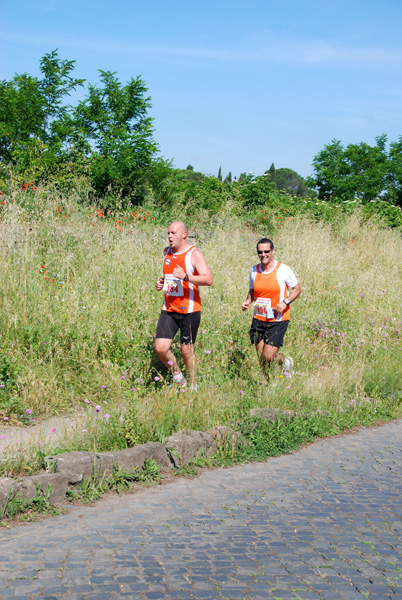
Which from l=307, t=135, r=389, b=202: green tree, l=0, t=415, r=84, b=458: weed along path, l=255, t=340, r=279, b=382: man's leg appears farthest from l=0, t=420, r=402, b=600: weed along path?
l=307, t=135, r=389, b=202: green tree

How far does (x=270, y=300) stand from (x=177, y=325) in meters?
1.29

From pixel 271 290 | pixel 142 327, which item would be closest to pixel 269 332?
pixel 271 290

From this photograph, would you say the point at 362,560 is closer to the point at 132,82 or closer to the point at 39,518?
the point at 39,518

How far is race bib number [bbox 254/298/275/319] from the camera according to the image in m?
8.06

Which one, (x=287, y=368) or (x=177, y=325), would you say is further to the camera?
(x=287, y=368)

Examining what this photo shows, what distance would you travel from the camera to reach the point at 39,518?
176 inches

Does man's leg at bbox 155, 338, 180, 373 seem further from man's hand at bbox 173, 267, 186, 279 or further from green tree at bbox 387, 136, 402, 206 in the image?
green tree at bbox 387, 136, 402, 206

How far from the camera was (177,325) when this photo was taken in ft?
24.8

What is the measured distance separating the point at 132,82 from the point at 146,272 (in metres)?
7.21

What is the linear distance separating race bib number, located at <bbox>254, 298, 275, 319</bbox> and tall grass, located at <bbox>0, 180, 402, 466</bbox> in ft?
2.56

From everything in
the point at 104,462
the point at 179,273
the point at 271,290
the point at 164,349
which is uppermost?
the point at 179,273

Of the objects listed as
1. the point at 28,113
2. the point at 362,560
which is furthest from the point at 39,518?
the point at 28,113

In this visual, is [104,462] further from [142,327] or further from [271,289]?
[142,327]

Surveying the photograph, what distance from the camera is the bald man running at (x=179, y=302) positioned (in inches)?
289
